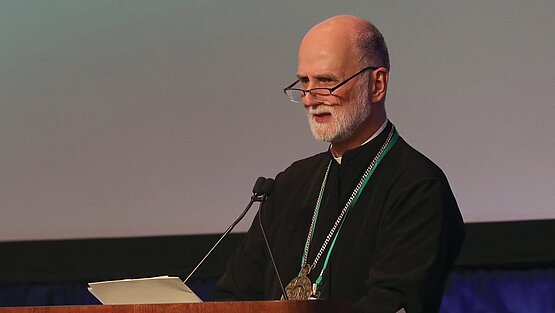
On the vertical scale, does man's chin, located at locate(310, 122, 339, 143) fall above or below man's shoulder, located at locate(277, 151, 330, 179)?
above

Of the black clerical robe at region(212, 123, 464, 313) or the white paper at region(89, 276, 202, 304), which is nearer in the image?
the white paper at region(89, 276, 202, 304)

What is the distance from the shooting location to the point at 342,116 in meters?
Answer: 3.01

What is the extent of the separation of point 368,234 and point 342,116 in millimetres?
349

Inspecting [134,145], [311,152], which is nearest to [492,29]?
[311,152]

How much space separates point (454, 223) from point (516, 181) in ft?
4.19

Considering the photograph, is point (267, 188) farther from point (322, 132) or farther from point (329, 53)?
point (329, 53)

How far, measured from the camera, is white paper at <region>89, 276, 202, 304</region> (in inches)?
94.4

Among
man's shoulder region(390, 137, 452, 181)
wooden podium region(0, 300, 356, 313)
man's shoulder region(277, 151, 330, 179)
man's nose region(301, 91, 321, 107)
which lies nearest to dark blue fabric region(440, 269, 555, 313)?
man's shoulder region(277, 151, 330, 179)

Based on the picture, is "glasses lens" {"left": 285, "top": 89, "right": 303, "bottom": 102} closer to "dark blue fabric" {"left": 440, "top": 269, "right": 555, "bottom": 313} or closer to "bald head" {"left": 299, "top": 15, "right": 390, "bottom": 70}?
"bald head" {"left": 299, "top": 15, "right": 390, "bottom": 70}

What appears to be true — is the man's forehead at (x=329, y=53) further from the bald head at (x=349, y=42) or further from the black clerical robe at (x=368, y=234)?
the black clerical robe at (x=368, y=234)

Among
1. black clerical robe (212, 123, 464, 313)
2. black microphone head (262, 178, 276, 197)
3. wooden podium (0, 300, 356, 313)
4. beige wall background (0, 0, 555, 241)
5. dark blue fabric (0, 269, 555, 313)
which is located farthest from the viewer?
dark blue fabric (0, 269, 555, 313)

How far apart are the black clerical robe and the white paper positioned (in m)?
0.46

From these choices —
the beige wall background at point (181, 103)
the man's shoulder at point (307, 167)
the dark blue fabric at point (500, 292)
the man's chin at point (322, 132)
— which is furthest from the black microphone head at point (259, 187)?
the dark blue fabric at point (500, 292)

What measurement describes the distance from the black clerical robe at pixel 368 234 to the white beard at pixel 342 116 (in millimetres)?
124
